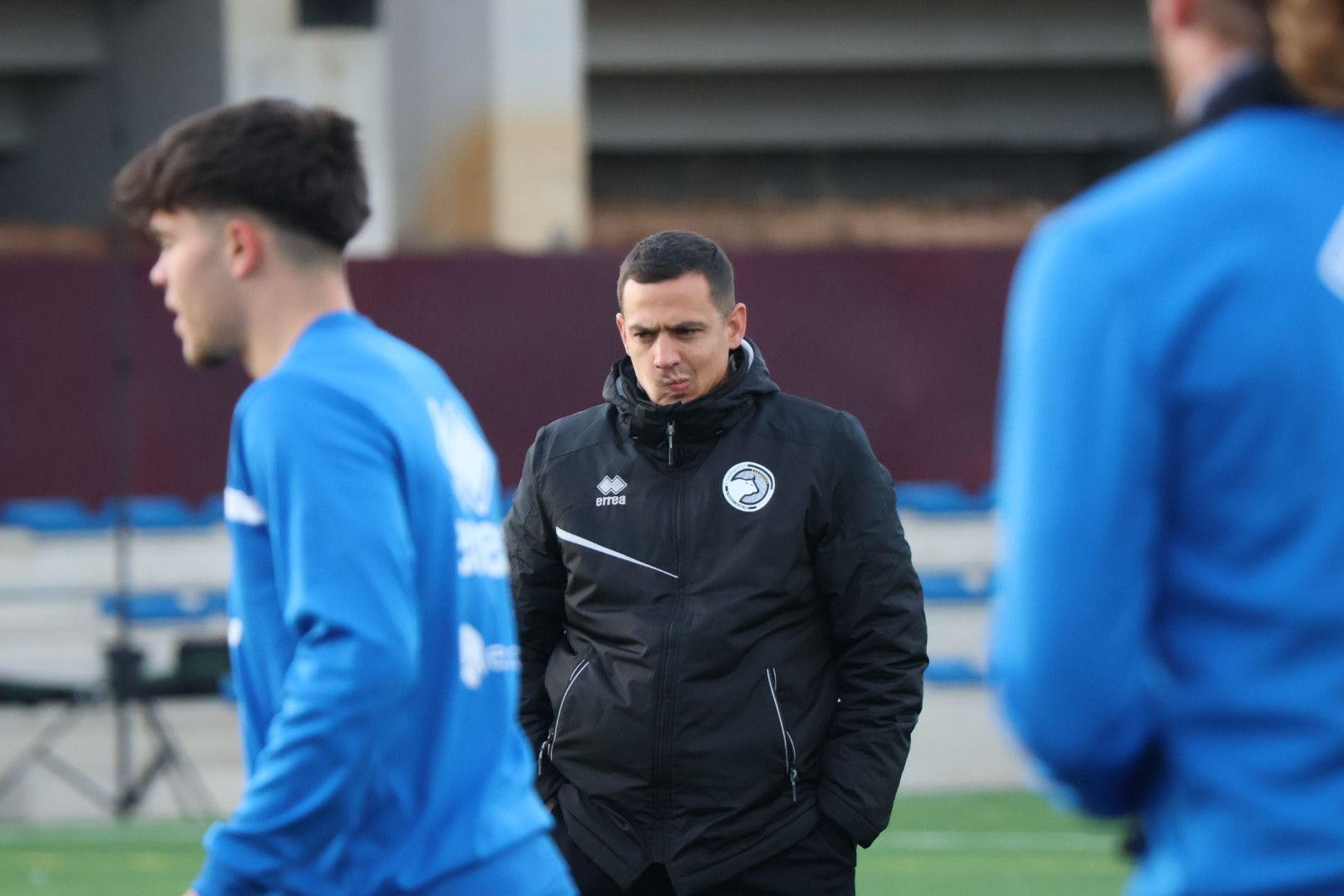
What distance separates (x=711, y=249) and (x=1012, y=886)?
5.57 m

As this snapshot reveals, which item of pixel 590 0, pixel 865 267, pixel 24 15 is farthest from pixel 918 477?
pixel 24 15

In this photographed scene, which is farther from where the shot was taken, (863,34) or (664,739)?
(863,34)

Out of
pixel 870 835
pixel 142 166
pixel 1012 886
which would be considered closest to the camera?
pixel 142 166

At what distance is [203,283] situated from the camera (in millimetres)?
2529

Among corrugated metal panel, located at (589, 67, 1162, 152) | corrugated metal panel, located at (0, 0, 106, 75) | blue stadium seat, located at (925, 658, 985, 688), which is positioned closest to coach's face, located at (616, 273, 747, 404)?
blue stadium seat, located at (925, 658, 985, 688)

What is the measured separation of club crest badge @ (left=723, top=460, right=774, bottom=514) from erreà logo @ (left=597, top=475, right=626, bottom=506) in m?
0.23

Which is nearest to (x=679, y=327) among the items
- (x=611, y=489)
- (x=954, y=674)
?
(x=611, y=489)

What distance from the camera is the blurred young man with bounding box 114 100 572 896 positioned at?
7.59 ft

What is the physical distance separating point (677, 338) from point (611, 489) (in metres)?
0.35

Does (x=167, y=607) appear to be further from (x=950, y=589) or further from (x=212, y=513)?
(x=950, y=589)

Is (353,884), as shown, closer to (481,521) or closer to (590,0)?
(481,521)

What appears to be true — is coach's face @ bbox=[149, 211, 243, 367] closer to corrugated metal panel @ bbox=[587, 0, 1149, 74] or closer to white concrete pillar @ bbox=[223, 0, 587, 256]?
white concrete pillar @ bbox=[223, 0, 587, 256]

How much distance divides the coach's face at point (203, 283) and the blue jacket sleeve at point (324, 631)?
0.17m

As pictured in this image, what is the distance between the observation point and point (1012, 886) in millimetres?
8828
